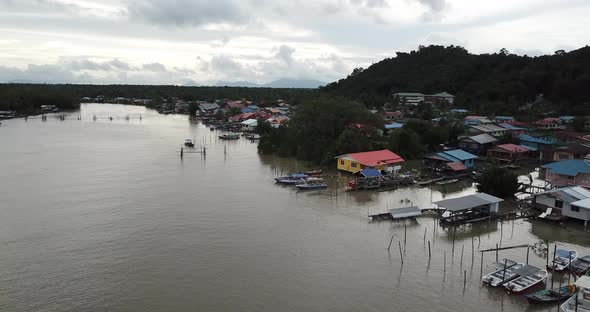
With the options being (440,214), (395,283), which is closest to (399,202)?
(440,214)

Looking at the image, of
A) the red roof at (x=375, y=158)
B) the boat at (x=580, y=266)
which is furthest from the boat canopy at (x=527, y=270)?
the red roof at (x=375, y=158)

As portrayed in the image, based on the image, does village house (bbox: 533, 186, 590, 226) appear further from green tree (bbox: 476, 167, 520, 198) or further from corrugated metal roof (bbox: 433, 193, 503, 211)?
corrugated metal roof (bbox: 433, 193, 503, 211)

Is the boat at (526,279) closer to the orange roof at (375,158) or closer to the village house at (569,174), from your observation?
the village house at (569,174)

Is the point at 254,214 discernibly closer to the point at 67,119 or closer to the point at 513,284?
the point at 513,284

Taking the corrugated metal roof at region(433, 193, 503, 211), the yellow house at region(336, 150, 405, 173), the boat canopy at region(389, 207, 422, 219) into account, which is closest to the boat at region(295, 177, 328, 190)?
the yellow house at region(336, 150, 405, 173)

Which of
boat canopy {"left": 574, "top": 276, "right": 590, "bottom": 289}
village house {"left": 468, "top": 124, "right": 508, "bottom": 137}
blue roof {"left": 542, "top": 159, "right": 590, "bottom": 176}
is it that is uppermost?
village house {"left": 468, "top": 124, "right": 508, "bottom": 137}

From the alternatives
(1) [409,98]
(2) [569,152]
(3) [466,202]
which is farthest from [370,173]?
(1) [409,98]
